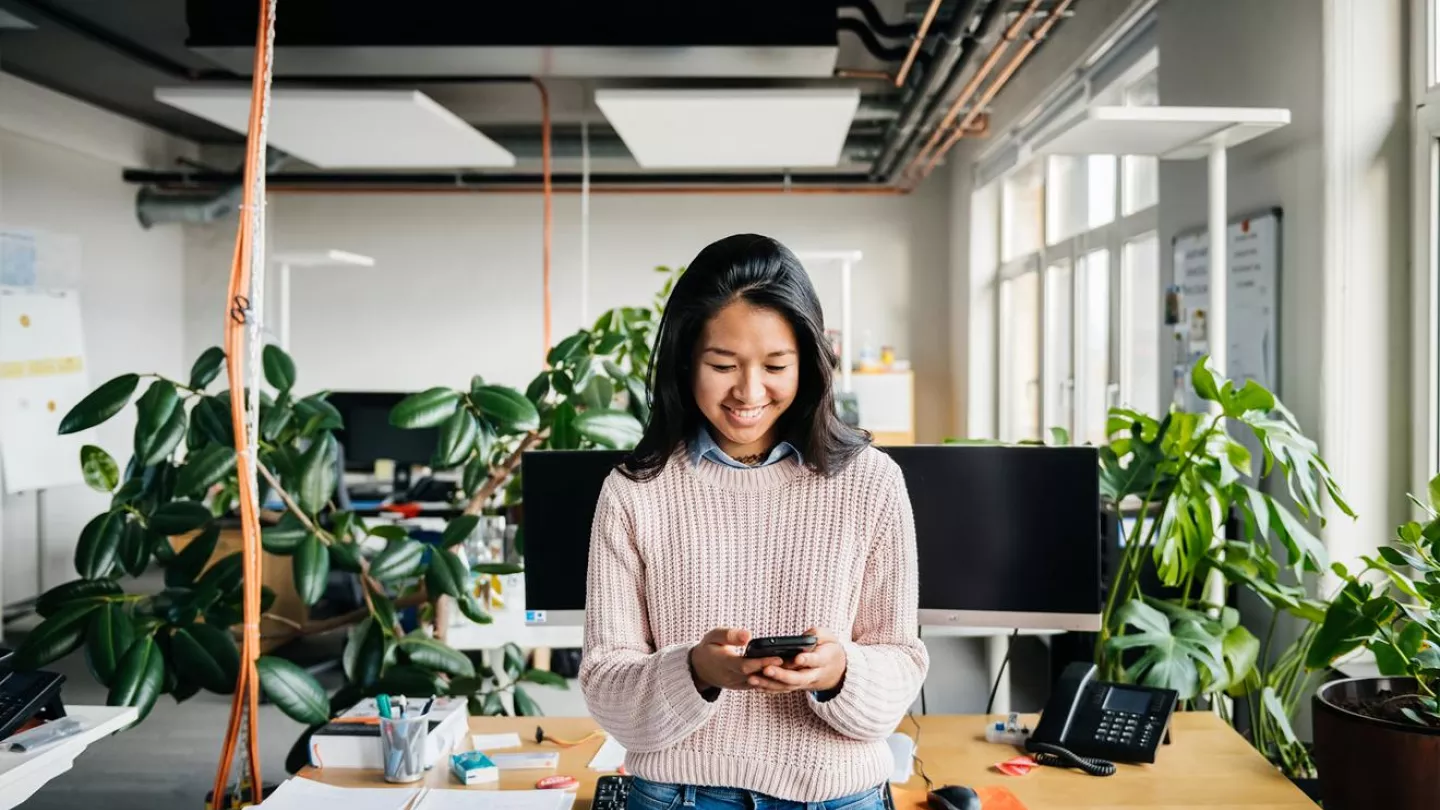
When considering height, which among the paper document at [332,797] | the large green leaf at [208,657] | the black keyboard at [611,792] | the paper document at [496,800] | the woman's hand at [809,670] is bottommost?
the paper document at [496,800]

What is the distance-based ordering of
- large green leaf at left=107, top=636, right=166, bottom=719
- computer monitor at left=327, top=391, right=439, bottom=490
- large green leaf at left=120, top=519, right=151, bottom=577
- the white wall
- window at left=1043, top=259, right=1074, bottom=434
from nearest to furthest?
large green leaf at left=107, top=636, right=166, bottom=719 → large green leaf at left=120, top=519, right=151, bottom=577 → computer monitor at left=327, top=391, right=439, bottom=490 → window at left=1043, top=259, right=1074, bottom=434 → the white wall

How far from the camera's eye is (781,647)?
43.5 inches

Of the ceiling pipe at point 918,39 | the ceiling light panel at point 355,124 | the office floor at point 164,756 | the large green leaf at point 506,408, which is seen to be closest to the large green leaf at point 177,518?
the large green leaf at point 506,408

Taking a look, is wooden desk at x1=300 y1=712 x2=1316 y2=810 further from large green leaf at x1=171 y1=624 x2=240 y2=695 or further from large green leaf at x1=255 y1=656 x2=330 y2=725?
large green leaf at x1=171 y1=624 x2=240 y2=695

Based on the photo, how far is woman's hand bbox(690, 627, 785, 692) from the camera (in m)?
1.11

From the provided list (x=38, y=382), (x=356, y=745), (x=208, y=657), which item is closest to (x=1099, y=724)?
(x=356, y=745)

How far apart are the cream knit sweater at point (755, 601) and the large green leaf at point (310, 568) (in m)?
1.25

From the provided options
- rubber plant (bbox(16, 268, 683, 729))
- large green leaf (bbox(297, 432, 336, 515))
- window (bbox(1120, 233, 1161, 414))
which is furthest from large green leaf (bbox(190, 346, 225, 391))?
window (bbox(1120, 233, 1161, 414))

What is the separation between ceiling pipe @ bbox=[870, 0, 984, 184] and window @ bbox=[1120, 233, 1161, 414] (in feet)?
3.59

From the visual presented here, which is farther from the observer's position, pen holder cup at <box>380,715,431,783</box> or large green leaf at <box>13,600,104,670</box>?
large green leaf at <box>13,600,104,670</box>

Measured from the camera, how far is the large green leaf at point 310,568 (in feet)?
7.65

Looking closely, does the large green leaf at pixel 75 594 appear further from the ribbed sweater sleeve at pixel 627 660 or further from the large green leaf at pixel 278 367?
the ribbed sweater sleeve at pixel 627 660

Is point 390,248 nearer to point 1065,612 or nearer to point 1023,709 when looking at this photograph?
point 1023,709

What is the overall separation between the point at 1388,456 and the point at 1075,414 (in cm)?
331
